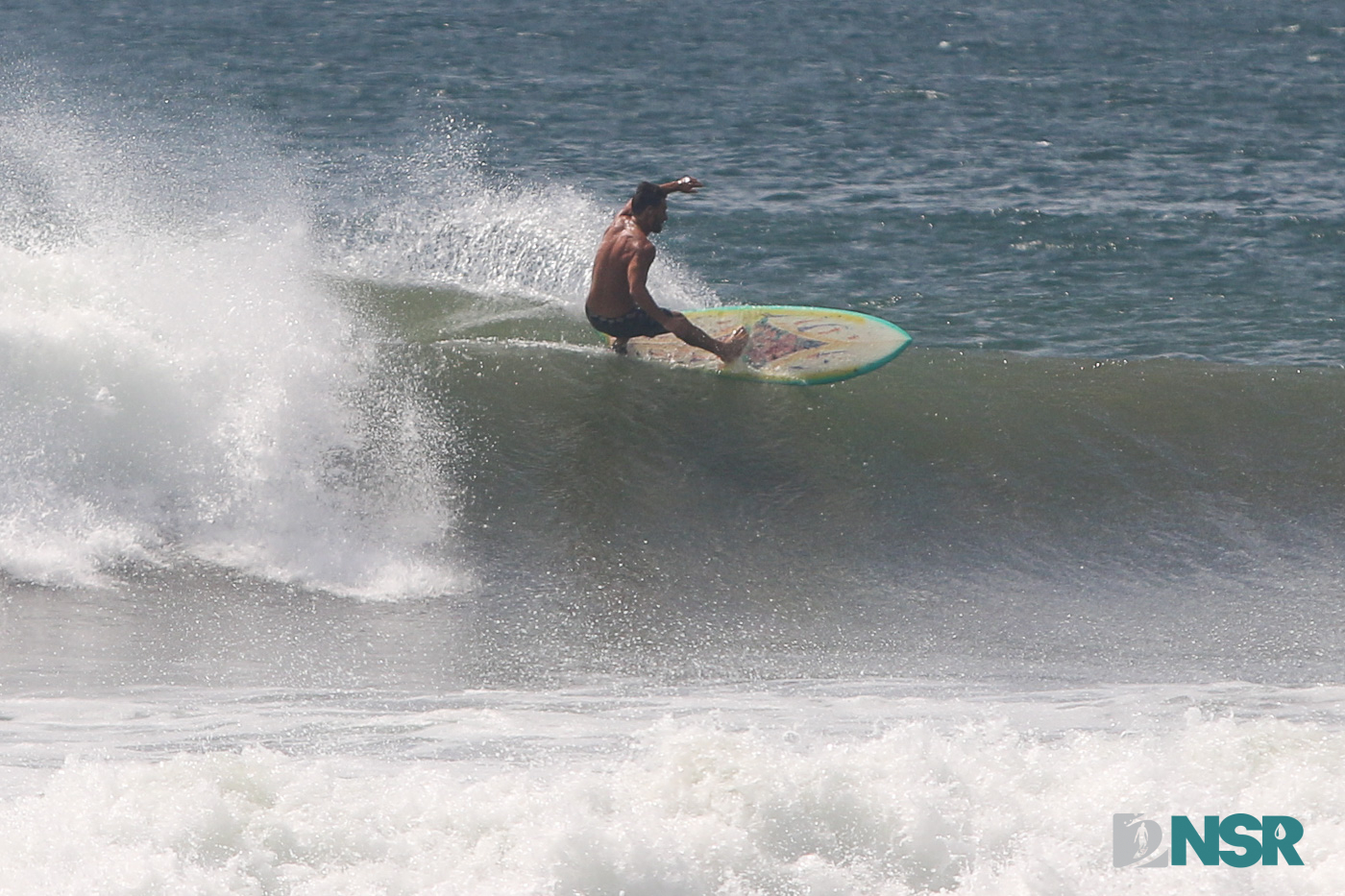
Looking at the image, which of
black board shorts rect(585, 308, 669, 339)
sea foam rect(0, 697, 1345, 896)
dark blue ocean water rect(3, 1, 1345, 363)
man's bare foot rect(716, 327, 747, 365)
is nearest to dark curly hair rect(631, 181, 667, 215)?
black board shorts rect(585, 308, 669, 339)

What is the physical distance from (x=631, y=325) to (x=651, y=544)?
2431 millimetres

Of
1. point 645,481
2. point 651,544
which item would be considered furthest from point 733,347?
point 651,544

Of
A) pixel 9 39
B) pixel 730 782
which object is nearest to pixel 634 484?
pixel 730 782

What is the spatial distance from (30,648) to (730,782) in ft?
10.7

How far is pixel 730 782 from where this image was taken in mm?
5062

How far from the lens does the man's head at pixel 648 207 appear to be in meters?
9.04

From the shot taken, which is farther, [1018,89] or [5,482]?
[1018,89]

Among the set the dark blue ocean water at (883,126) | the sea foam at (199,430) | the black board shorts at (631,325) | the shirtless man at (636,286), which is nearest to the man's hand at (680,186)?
the shirtless man at (636,286)

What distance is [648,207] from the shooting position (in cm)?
908

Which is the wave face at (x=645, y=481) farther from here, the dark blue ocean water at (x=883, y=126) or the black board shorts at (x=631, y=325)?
the dark blue ocean water at (x=883, y=126)

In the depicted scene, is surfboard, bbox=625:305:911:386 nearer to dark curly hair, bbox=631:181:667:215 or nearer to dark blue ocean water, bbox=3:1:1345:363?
dark curly hair, bbox=631:181:667:215

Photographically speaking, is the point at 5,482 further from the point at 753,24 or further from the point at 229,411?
the point at 753,24

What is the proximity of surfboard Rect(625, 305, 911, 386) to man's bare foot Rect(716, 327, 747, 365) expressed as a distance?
0.04 metres

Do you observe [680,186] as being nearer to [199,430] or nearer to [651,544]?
[651,544]
